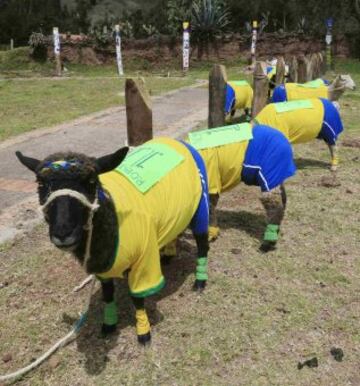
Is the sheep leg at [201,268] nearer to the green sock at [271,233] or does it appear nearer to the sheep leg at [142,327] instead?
the sheep leg at [142,327]

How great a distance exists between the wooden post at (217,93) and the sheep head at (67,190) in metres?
3.61

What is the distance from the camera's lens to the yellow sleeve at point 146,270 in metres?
3.31

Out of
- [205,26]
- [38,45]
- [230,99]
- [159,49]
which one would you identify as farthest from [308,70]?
[38,45]

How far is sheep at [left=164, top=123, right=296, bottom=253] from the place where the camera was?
15.8 ft

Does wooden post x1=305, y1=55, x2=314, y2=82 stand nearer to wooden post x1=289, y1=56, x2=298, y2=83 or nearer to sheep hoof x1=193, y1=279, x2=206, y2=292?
wooden post x1=289, y1=56, x2=298, y2=83

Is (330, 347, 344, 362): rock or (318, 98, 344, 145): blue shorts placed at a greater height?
(318, 98, 344, 145): blue shorts

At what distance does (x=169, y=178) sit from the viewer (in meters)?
3.72

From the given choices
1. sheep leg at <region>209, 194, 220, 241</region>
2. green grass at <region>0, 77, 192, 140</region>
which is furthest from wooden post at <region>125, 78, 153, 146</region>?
green grass at <region>0, 77, 192, 140</region>

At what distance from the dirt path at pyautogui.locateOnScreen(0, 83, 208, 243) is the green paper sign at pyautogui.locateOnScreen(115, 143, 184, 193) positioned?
238 cm

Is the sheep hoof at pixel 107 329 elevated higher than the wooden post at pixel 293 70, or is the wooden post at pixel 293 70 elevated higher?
the wooden post at pixel 293 70

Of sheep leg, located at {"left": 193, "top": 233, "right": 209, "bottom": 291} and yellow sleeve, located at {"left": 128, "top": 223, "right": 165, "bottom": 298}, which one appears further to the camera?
sheep leg, located at {"left": 193, "top": 233, "right": 209, "bottom": 291}

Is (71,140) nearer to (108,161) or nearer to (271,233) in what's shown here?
(271,233)

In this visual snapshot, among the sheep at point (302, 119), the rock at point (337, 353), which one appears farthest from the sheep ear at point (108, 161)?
the sheep at point (302, 119)

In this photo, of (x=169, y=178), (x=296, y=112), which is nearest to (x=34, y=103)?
(x=296, y=112)
